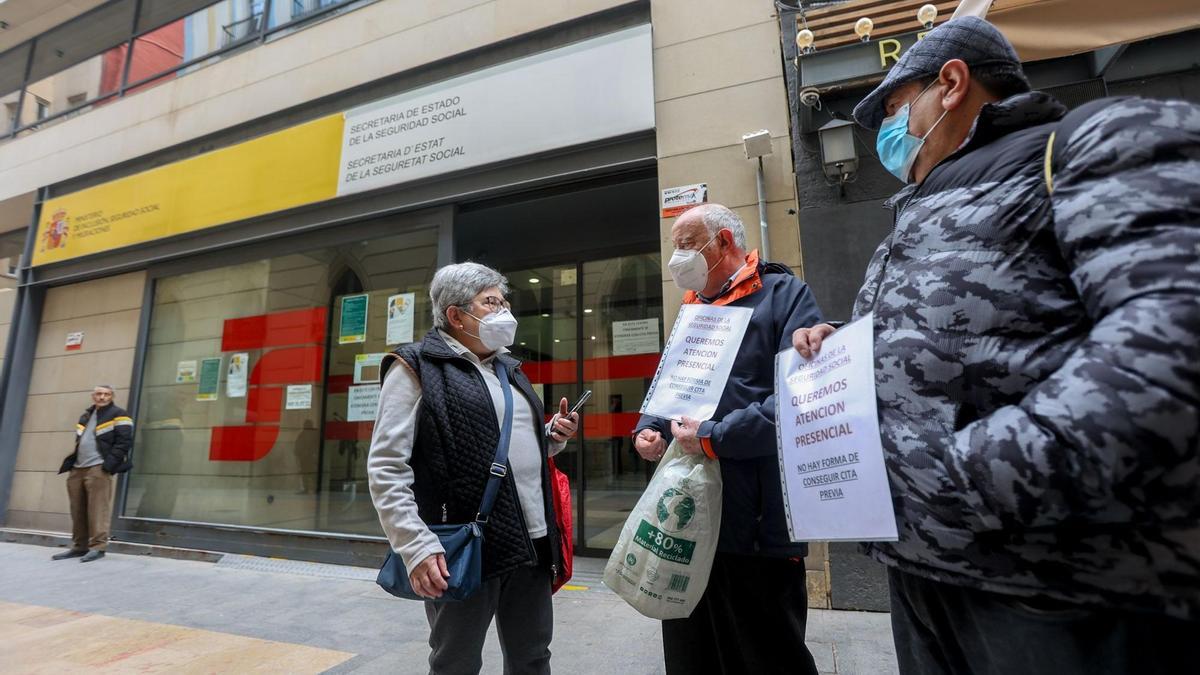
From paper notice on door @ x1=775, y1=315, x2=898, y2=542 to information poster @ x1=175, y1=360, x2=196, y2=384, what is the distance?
7.72 m

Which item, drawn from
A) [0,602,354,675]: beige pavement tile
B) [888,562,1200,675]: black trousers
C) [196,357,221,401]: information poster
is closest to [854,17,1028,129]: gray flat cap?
[888,562,1200,675]: black trousers

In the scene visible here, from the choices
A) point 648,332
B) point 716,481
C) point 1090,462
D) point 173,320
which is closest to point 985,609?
point 1090,462

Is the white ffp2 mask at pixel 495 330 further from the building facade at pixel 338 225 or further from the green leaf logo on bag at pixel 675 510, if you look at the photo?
the building facade at pixel 338 225

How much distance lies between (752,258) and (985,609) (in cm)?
128

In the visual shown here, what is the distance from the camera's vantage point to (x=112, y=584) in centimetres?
483

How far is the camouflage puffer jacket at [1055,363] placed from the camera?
2.24 feet

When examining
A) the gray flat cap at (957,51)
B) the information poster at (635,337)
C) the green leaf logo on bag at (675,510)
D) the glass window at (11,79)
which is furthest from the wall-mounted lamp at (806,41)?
the glass window at (11,79)

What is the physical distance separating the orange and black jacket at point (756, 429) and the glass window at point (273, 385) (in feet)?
14.4

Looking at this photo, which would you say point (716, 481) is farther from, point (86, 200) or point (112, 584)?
point (86, 200)

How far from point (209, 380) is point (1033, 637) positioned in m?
7.97

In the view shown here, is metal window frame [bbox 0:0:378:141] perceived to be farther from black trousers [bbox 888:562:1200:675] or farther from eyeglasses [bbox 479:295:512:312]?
black trousers [bbox 888:562:1200:675]

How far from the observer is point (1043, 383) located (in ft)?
2.57

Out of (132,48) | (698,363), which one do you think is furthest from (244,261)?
(698,363)

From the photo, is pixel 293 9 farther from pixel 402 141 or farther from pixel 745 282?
pixel 745 282
